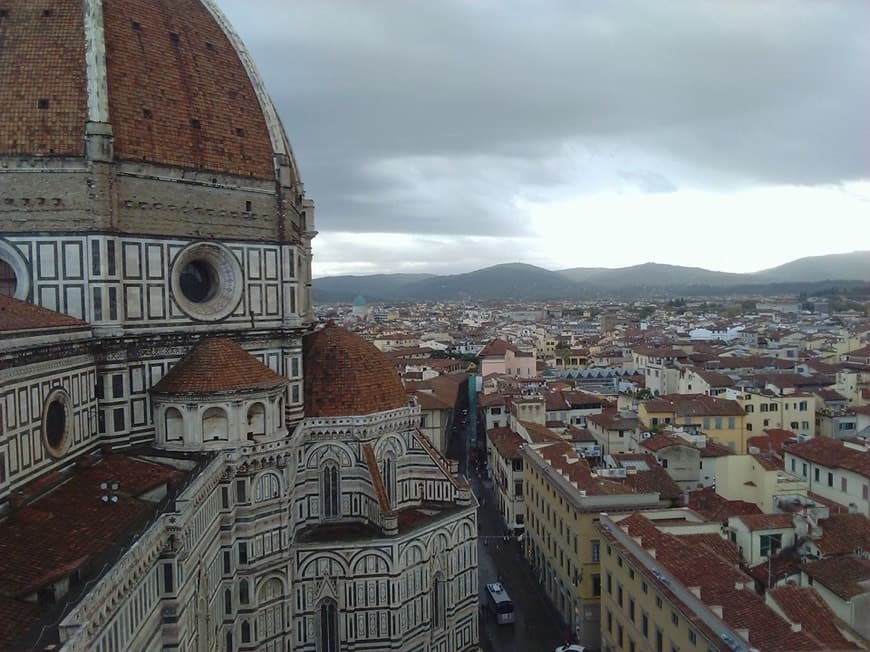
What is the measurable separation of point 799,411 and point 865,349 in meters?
34.2

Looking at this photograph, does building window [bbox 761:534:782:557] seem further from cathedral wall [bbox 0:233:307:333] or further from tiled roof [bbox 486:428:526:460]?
cathedral wall [bbox 0:233:307:333]

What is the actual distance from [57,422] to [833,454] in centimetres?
3400

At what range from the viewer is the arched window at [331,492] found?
2914 cm

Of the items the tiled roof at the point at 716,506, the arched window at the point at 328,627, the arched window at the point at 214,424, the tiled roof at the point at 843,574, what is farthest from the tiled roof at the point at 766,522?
the arched window at the point at 214,424

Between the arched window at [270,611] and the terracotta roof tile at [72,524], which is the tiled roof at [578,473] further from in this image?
the terracotta roof tile at [72,524]

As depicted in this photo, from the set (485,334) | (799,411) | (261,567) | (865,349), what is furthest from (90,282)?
(485,334)

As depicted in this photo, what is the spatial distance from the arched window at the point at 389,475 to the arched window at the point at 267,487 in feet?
16.1

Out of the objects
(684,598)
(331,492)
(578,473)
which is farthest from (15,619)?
(578,473)

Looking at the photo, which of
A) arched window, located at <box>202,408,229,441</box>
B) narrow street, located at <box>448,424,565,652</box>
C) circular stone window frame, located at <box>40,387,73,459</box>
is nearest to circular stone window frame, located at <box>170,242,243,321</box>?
arched window, located at <box>202,408,229,441</box>

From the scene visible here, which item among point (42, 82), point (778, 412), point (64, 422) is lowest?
point (778, 412)

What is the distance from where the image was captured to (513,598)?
123ft

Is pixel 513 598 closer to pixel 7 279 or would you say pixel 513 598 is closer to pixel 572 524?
pixel 572 524

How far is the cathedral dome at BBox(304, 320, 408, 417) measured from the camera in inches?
1150

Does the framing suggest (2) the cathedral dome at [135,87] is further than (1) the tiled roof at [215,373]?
No
